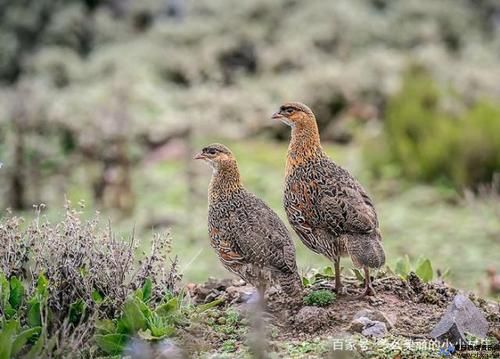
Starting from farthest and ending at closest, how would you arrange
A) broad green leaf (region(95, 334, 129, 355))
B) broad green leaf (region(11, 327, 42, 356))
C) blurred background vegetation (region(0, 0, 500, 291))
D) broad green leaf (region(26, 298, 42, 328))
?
blurred background vegetation (region(0, 0, 500, 291)) → broad green leaf (region(26, 298, 42, 328)) → broad green leaf (region(95, 334, 129, 355)) → broad green leaf (region(11, 327, 42, 356))

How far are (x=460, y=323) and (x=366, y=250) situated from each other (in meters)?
0.61

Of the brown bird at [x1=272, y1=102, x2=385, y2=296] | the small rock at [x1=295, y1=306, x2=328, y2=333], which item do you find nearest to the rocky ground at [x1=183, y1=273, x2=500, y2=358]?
the small rock at [x1=295, y1=306, x2=328, y2=333]

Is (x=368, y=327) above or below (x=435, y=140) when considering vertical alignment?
below

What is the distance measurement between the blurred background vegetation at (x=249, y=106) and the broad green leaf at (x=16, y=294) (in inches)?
89.8

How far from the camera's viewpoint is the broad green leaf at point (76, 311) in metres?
4.35

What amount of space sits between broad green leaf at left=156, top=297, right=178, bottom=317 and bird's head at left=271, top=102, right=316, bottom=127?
1.32 m

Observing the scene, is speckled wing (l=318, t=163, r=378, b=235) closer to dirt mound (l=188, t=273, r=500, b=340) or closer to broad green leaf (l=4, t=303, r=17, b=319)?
dirt mound (l=188, t=273, r=500, b=340)

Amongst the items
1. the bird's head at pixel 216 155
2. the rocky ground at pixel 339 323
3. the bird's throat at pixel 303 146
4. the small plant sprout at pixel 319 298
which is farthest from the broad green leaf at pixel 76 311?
the bird's throat at pixel 303 146

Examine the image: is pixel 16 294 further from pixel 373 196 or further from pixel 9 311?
pixel 373 196

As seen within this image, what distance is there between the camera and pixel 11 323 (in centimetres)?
387

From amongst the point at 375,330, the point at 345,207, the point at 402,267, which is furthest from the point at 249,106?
the point at 375,330

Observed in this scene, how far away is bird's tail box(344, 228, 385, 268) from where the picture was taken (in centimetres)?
440

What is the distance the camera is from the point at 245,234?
14.9 ft

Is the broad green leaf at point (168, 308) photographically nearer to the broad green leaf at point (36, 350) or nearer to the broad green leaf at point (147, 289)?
the broad green leaf at point (147, 289)
